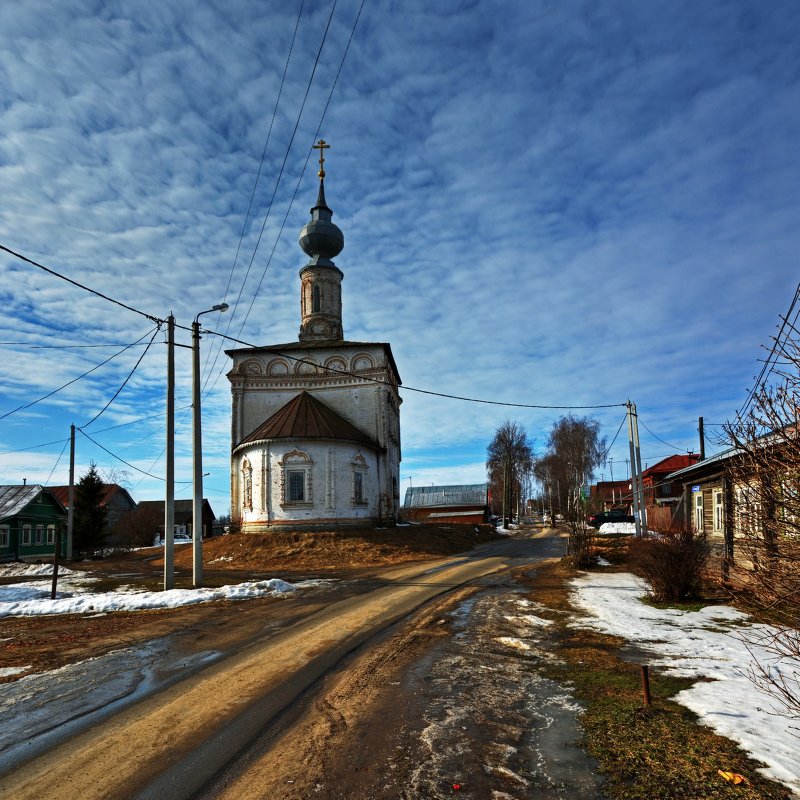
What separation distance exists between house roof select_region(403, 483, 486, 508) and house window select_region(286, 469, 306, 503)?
4008cm

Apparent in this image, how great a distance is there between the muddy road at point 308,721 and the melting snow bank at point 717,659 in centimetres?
135

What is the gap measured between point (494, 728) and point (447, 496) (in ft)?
209

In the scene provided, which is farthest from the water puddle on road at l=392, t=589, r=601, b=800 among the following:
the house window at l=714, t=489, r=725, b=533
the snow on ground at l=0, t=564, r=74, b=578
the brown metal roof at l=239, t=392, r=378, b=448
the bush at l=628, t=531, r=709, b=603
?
the brown metal roof at l=239, t=392, r=378, b=448

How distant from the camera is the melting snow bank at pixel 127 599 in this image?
1280cm

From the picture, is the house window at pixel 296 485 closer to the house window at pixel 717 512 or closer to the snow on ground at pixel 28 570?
the snow on ground at pixel 28 570

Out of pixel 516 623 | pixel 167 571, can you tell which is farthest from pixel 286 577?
pixel 516 623

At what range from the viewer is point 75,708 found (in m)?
6.03

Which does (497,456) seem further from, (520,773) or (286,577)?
(520,773)

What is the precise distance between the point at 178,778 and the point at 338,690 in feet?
7.67

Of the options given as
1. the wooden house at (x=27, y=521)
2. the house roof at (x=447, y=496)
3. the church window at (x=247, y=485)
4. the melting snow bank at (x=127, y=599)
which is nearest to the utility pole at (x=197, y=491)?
the melting snow bank at (x=127, y=599)

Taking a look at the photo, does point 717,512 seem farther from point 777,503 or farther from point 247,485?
point 247,485

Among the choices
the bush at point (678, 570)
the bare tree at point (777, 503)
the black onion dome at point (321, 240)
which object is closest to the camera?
the bare tree at point (777, 503)

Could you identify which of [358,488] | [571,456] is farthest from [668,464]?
[358,488]

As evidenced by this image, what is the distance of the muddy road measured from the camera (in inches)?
168
